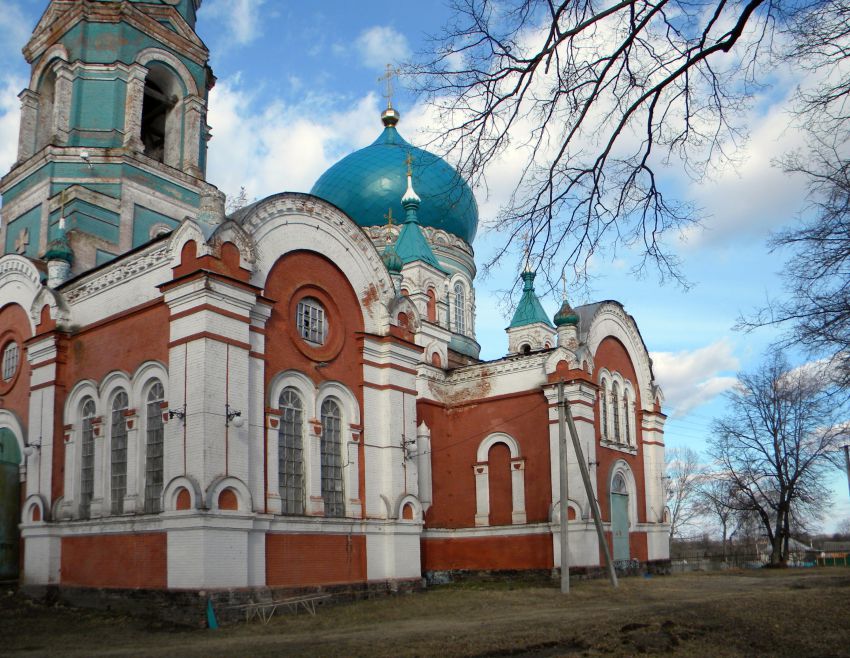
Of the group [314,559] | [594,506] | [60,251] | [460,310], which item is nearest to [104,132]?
[60,251]

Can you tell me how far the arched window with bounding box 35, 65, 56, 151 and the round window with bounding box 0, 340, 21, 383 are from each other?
5.72 meters

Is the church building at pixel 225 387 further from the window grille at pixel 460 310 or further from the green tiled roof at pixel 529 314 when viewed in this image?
the green tiled roof at pixel 529 314

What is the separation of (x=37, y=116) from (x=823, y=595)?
72.8 ft

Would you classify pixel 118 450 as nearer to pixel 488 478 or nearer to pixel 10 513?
pixel 10 513

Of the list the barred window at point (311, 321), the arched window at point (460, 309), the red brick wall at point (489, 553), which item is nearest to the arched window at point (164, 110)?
the barred window at point (311, 321)

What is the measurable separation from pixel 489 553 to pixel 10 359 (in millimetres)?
13653

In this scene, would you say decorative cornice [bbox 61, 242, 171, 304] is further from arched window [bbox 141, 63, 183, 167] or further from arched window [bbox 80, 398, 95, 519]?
arched window [bbox 141, 63, 183, 167]

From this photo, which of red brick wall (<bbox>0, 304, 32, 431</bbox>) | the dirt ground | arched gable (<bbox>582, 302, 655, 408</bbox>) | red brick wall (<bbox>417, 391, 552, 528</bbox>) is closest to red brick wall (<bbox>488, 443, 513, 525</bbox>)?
red brick wall (<bbox>417, 391, 552, 528</bbox>)

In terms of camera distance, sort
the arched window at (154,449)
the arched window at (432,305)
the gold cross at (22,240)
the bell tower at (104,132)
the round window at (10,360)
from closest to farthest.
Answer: the arched window at (154,449)
the round window at (10,360)
the bell tower at (104,132)
the gold cross at (22,240)
the arched window at (432,305)

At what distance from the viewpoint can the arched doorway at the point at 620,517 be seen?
82.5 ft

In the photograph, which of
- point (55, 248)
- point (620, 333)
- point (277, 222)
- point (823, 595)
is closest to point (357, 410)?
point (277, 222)

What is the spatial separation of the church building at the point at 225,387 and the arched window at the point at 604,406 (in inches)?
3.6

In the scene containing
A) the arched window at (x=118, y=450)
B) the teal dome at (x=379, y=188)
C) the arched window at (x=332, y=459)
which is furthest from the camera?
the teal dome at (x=379, y=188)

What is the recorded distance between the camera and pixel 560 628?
11766 mm
